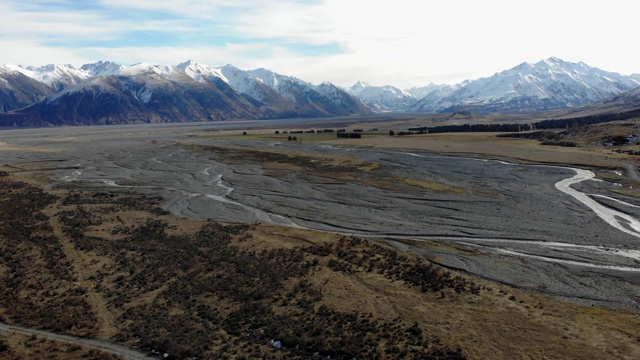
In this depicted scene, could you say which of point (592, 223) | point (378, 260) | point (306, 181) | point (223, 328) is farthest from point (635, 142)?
point (223, 328)

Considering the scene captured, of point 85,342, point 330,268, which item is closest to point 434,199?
point 330,268

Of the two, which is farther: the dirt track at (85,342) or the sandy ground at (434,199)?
the sandy ground at (434,199)

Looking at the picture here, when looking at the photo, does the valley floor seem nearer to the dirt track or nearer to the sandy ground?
the sandy ground

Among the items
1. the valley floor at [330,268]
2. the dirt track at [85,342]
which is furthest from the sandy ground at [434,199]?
the dirt track at [85,342]

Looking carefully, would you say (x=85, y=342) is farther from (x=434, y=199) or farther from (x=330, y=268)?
(x=434, y=199)

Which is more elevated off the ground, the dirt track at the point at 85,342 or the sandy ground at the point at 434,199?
the sandy ground at the point at 434,199

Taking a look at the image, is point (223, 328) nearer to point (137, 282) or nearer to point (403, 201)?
point (137, 282)

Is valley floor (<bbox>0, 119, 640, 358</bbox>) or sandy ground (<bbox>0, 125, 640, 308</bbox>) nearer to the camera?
valley floor (<bbox>0, 119, 640, 358</bbox>)

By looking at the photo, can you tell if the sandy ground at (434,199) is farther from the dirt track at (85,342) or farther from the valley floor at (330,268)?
the dirt track at (85,342)

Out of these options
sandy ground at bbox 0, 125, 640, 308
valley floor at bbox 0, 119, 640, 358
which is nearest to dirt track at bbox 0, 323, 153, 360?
valley floor at bbox 0, 119, 640, 358
